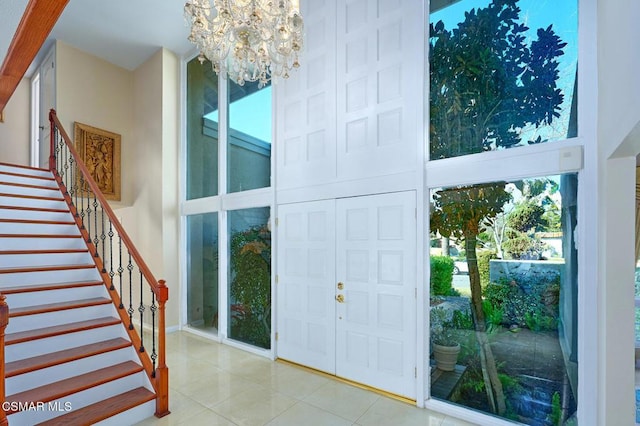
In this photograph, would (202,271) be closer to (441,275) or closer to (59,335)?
(59,335)

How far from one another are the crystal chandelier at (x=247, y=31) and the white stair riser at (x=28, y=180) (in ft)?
13.0

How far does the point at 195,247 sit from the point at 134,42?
369cm

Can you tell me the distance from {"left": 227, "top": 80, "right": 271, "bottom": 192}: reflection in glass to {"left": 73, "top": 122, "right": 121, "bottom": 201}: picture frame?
2.47 metres

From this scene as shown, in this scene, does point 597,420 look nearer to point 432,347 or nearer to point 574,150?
point 432,347

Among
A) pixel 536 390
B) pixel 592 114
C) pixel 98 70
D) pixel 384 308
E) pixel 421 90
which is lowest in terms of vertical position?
pixel 536 390

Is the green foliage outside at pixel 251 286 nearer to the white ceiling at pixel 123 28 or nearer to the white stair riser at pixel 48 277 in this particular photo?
the white stair riser at pixel 48 277

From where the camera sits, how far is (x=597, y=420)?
7.11ft

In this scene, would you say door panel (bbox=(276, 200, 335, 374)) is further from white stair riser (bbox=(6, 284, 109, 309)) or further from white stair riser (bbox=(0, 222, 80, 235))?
white stair riser (bbox=(0, 222, 80, 235))

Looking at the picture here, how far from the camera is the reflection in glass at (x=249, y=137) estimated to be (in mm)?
4496

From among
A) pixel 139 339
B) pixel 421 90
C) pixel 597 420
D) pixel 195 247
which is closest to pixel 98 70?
pixel 195 247

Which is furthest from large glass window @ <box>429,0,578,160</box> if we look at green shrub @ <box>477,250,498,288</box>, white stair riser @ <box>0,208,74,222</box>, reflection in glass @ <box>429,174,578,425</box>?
white stair riser @ <box>0,208,74,222</box>

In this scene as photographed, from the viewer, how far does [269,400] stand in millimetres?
3172

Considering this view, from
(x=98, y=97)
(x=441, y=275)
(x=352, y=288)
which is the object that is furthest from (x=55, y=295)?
(x=98, y=97)

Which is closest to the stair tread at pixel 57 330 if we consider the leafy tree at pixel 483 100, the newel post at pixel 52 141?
the newel post at pixel 52 141
